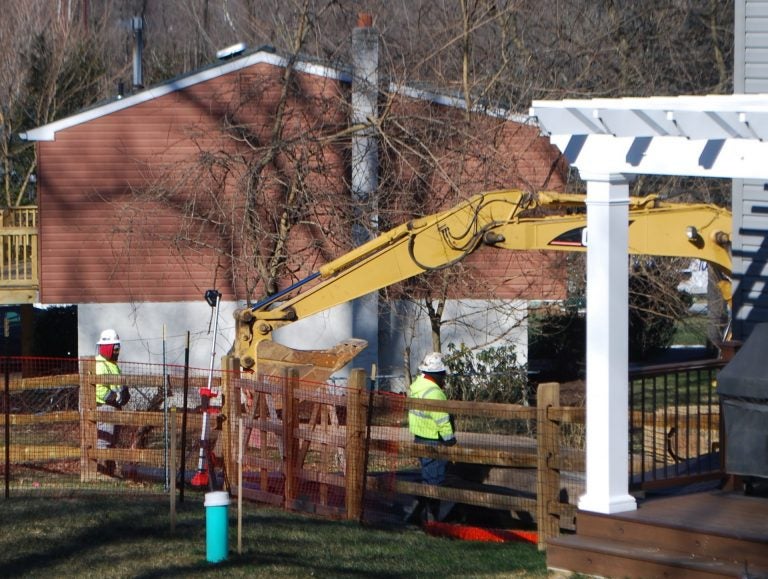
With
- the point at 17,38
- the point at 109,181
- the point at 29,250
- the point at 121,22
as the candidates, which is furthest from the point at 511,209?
the point at 121,22

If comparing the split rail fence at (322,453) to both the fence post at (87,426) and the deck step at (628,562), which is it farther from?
the deck step at (628,562)

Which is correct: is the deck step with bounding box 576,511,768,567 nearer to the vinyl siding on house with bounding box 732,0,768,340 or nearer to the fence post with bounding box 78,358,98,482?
the vinyl siding on house with bounding box 732,0,768,340

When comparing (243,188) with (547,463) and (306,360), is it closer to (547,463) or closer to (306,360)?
(306,360)

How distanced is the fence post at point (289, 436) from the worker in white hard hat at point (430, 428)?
3.95 feet

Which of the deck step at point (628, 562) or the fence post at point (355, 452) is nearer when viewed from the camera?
the deck step at point (628, 562)

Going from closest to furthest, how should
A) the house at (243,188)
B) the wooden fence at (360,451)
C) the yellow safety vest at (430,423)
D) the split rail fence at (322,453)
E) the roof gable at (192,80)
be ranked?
the wooden fence at (360,451) → the split rail fence at (322,453) → the yellow safety vest at (430,423) → the house at (243,188) → the roof gable at (192,80)

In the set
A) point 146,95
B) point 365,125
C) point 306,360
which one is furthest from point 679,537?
point 146,95

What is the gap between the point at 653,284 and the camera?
71.7 feet

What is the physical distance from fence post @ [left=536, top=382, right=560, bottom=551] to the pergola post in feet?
5.14

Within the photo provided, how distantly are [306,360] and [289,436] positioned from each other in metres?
4.42

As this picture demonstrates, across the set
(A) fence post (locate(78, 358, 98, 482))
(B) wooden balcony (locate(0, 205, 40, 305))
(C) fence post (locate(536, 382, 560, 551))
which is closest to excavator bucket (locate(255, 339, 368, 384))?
(A) fence post (locate(78, 358, 98, 482))

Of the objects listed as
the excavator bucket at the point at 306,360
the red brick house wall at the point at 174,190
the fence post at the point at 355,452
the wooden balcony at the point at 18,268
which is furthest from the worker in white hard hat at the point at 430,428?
the wooden balcony at the point at 18,268

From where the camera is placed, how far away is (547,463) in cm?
1043

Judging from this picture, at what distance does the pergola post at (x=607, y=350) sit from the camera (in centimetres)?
866
